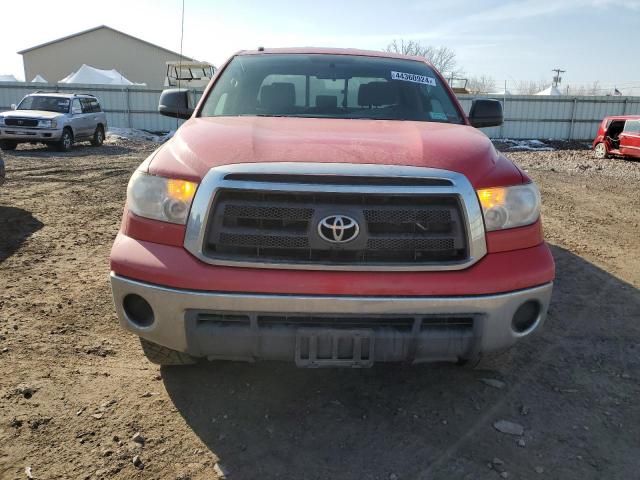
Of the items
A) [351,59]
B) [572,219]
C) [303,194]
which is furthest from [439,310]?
[572,219]

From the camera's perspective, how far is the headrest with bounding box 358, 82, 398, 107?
12.3 ft

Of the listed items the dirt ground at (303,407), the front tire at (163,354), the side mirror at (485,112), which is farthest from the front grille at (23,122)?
the front tire at (163,354)

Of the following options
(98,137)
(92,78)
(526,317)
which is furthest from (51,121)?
(92,78)

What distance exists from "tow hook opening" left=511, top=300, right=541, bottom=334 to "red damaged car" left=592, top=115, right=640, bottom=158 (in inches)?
628

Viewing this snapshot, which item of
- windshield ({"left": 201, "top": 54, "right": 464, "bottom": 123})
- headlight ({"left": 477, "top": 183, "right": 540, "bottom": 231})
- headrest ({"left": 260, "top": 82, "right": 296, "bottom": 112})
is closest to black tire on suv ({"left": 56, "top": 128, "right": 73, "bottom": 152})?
windshield ({"left": 201, "top": 54, "right": 464, "bottom": 123})

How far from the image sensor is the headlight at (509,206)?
2455mm

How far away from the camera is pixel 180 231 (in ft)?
7.80

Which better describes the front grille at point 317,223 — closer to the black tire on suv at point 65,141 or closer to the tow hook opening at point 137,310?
the tow hook opening at point 137,310

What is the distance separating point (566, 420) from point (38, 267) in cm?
462

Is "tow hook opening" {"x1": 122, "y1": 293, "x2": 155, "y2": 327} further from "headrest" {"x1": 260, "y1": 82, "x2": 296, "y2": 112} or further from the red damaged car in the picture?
the red damaged car

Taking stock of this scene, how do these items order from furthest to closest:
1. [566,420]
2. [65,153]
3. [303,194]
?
[65,153]
[566,420]
[303,194]

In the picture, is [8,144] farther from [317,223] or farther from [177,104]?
[317,223]

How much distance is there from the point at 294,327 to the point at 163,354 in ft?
2.91

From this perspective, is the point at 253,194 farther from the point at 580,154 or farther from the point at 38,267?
the point at 580,154
